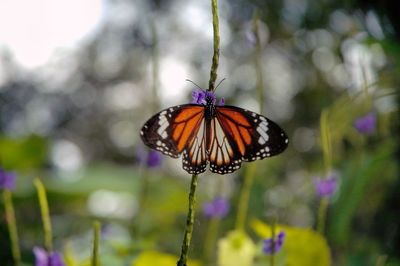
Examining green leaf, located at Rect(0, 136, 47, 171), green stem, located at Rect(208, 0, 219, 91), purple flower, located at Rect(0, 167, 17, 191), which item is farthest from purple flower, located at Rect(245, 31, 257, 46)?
green leaf, located at Rect(0, 136, 47, 171)

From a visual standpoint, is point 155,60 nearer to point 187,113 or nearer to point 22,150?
point 187,113

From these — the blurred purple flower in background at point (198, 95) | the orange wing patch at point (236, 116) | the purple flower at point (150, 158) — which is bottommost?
the purple flower at point (150, 158)

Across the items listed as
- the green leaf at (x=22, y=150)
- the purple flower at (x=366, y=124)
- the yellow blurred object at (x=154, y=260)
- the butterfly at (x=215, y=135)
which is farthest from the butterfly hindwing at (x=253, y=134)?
the green leaf at (x=22, y=150)

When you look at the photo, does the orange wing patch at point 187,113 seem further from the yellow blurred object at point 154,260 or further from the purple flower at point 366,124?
the purple flower at point 366,124

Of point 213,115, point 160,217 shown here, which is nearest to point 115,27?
point 160,217

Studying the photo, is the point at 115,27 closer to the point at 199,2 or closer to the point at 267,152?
the point at 199,2

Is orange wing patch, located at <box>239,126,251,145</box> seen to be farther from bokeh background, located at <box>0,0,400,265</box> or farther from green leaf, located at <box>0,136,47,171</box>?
green leaf, located at <box>0,136,47,171</box>

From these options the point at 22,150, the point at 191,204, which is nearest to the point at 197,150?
the point at 191,204
